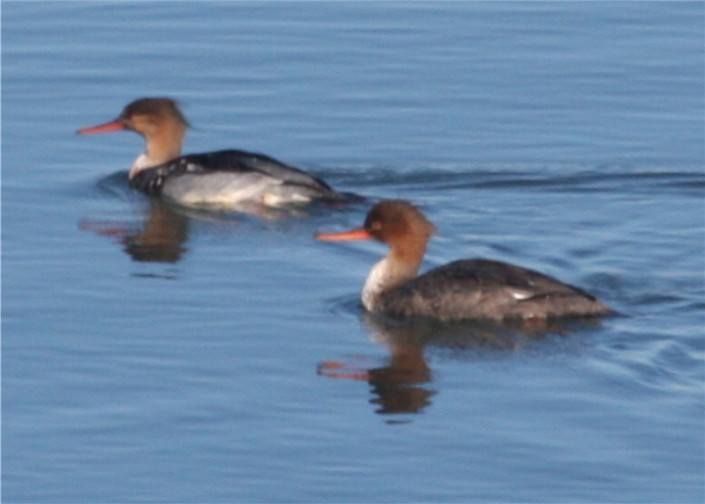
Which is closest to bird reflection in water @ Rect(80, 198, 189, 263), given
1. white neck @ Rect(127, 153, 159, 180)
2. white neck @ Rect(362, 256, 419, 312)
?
white neck @ Rect(127, 153, 159, 180)

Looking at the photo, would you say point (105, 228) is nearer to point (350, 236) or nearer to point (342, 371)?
point (350, 236)

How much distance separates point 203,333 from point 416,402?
6.48 feet

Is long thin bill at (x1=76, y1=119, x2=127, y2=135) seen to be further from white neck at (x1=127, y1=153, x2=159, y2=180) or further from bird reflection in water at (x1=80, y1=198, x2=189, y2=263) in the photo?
bird reflection in water at (x1=80, y1=198, x2=189, y2=263)

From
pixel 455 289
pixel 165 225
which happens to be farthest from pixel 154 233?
pixel 455 289

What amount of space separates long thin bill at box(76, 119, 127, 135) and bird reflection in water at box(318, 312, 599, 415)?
4.97 meters

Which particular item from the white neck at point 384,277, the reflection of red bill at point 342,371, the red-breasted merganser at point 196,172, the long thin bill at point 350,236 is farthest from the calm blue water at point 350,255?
the long thin bill at point 350,236

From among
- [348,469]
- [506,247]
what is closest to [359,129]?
[506,247]

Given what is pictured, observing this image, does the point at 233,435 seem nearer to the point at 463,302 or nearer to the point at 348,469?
the point at 348,469

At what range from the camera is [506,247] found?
18188 millimetres

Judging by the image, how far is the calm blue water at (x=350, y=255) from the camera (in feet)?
44.0

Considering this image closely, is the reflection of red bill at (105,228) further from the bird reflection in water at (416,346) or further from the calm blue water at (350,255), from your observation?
the bird reflection in water at (416,346)

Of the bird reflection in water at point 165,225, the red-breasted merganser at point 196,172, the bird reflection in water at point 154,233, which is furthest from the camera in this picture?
the red-breasted merganser at point 196,172

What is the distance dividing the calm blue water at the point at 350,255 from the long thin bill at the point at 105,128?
0.35 meters

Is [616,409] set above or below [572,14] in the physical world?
below
